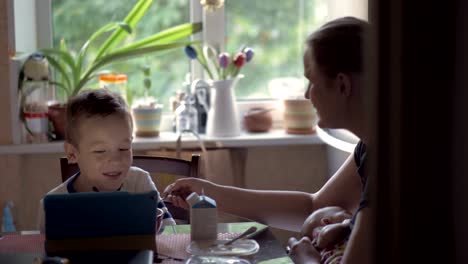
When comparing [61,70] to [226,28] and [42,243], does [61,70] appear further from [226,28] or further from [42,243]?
[42,243]

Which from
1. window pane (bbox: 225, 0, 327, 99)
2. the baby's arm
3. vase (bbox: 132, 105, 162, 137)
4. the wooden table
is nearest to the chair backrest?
the wooden table

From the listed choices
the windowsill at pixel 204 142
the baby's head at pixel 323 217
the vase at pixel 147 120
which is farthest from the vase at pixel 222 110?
the baby's head at pixel 323 217

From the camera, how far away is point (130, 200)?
1.15 metres

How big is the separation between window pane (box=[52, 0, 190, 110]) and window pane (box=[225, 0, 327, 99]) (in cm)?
22

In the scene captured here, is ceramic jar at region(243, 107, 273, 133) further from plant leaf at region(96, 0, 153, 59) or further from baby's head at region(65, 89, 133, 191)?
baby's head at region(65, 89, 133, 191)

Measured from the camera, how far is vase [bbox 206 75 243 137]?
8.80 feet

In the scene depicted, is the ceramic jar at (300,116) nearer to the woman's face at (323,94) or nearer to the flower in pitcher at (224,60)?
the flower in pitcher at (224,60)

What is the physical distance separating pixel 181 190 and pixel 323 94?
456 millimetres

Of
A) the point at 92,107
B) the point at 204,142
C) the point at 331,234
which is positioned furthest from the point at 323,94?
the point at 204,142

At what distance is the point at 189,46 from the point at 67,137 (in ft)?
3.77

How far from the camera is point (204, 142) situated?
2643 millimetres

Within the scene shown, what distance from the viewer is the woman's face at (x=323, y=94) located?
1317mm

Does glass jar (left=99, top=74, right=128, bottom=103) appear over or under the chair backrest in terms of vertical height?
over

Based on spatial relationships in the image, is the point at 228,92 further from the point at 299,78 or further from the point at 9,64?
the point at 9,64
